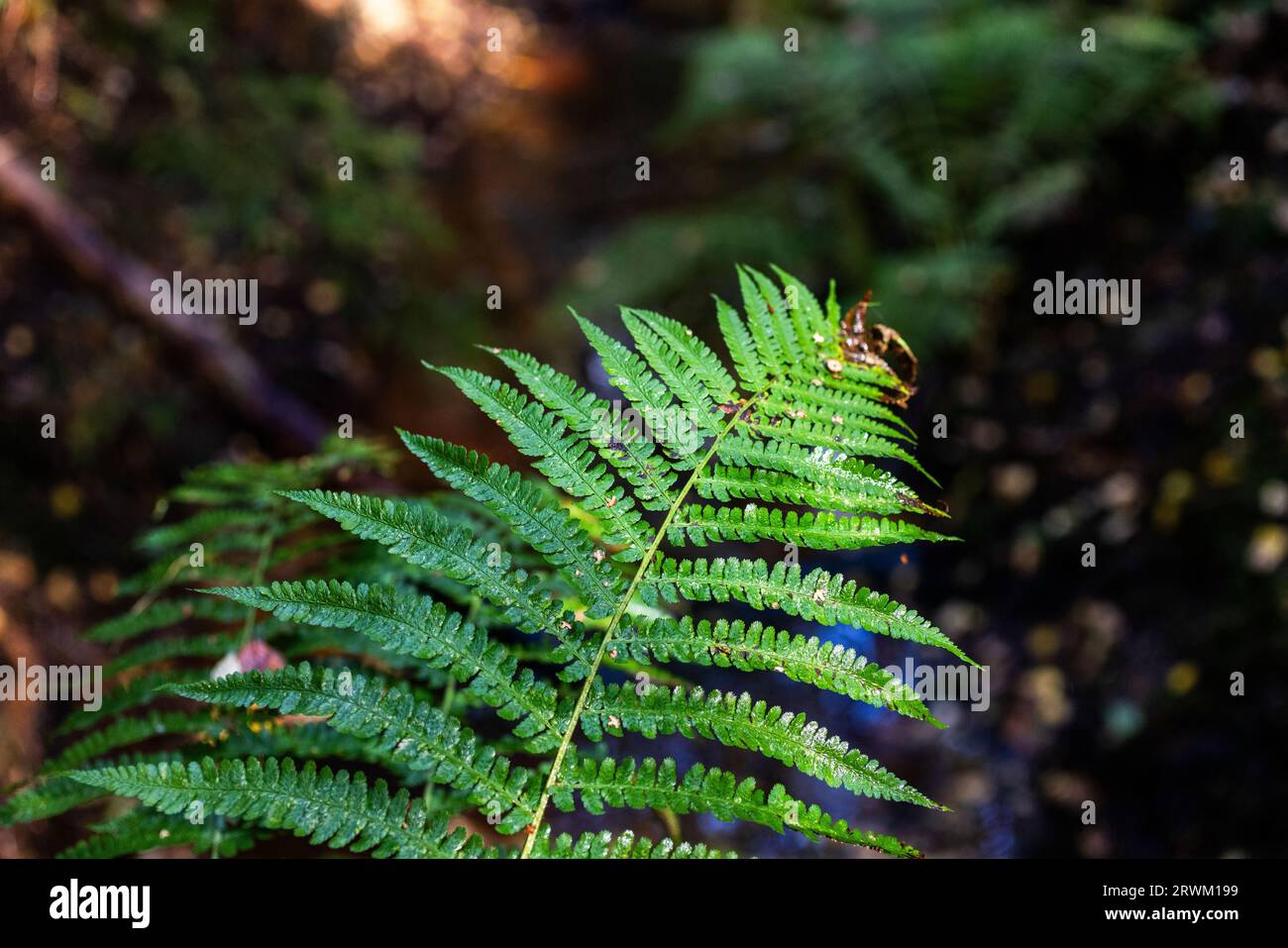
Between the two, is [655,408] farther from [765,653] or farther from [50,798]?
[50,798]

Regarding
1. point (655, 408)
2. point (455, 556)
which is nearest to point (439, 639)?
point (455, 556)

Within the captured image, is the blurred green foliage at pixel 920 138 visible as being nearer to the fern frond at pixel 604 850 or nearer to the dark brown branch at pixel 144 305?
the dark brown branch at pixel 144 305

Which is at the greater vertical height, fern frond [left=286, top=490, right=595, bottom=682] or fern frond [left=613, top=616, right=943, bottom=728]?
fern frond [left=286, top=490, right=595, bottom=682]

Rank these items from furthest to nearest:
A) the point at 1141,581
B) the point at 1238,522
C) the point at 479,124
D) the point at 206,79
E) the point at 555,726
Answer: the point at 479,124, the point at 206,79, the point at 1141,581, the point at 1238,522, the point at 555,726

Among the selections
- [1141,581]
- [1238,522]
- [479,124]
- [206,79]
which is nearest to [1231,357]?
[1238,522]

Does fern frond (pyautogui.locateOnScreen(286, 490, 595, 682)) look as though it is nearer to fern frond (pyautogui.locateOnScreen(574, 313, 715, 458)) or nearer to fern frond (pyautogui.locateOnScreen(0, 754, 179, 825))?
fern frond (pyautogui.locateOnScreen(574, 313, 715, 458))

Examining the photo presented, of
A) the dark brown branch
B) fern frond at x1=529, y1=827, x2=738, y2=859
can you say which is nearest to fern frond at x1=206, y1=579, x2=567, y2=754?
fern frond at x1=529, y1=827, x2=738, y2=859

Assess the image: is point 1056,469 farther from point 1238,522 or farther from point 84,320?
point 84,320
